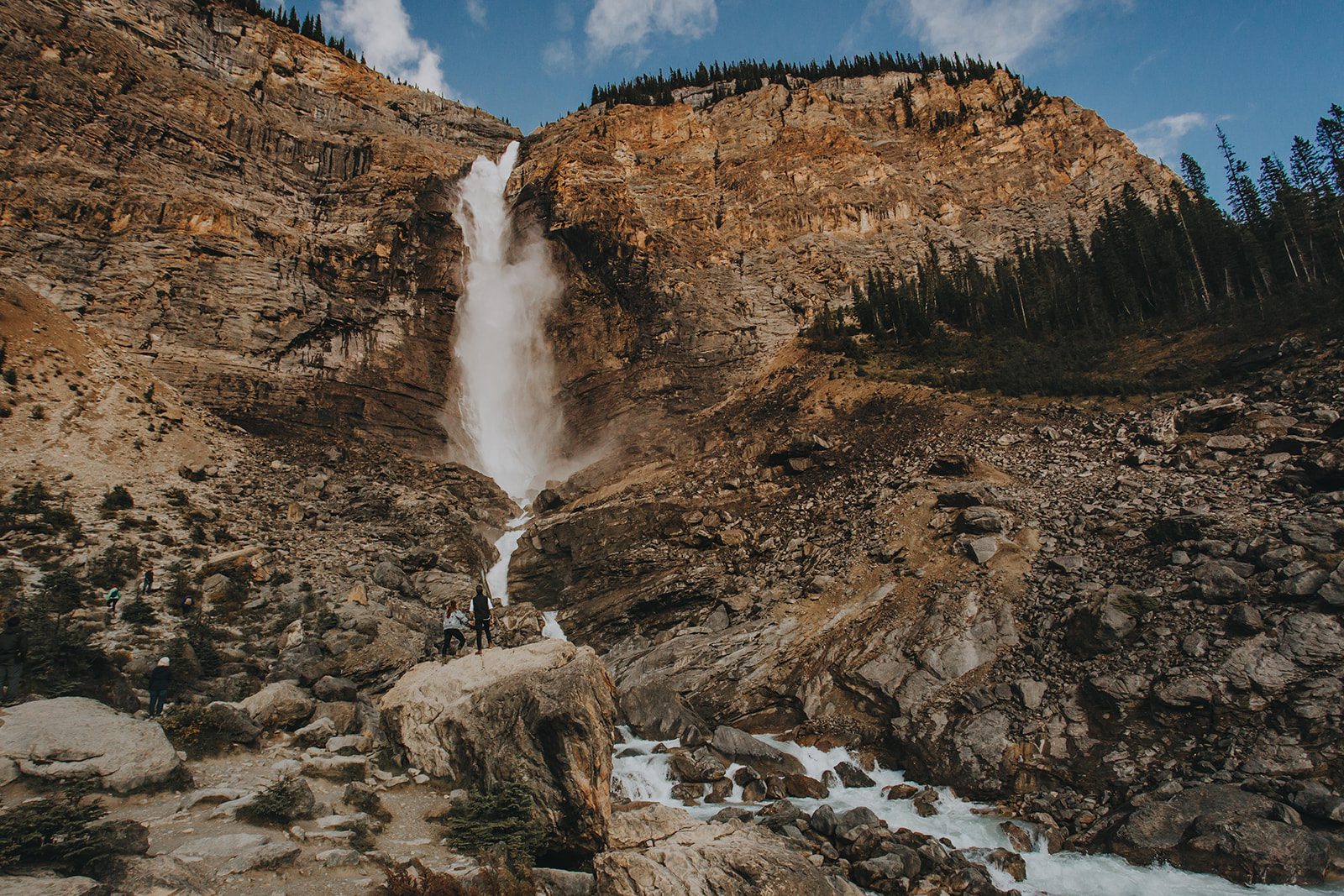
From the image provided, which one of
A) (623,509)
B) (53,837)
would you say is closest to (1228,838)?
(53,837)

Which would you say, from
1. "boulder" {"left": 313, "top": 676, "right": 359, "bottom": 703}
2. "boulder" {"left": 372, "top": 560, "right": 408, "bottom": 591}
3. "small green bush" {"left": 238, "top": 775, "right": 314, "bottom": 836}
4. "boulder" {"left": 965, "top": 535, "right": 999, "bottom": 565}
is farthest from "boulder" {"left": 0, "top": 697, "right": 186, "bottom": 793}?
"boulder" {"left": 965, "top": 535, "right": 999, "bottom": 565}

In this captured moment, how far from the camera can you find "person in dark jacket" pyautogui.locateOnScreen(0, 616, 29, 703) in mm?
12656

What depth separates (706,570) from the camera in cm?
2533

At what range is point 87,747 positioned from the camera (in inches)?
340

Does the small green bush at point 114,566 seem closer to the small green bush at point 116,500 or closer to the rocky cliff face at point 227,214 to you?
the small green bush at point 116,500

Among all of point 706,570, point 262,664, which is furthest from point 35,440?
point 706,570

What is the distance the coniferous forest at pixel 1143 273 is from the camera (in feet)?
115

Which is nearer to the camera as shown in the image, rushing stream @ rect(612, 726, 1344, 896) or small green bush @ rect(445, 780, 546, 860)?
small green bush @ rect(445, 780, 546, 860)

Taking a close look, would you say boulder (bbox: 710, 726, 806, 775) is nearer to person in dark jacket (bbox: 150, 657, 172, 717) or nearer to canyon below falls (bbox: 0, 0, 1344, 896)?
canyon below falls (bbox: 0, 0, 1344, 896)

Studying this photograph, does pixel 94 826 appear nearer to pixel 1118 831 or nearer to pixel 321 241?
pixel 1118 831

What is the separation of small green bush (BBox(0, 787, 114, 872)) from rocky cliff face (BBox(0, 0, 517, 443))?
31.3m

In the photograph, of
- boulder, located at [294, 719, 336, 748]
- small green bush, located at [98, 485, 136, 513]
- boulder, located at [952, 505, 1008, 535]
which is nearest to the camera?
boulder, located at [294, 719, 336, 748]

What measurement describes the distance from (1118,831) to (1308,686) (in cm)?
499

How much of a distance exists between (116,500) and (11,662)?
14.8 metres
